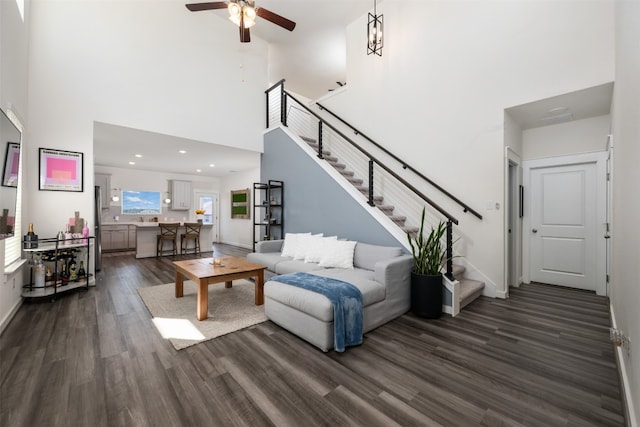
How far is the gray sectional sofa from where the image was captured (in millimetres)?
2318

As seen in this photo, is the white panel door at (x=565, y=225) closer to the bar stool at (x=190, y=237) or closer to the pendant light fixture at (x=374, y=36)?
the pendant light fixture at (x=374, y=36)

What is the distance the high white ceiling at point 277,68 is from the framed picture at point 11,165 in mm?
2046

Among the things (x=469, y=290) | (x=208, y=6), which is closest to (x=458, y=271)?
(x=469, y=290)

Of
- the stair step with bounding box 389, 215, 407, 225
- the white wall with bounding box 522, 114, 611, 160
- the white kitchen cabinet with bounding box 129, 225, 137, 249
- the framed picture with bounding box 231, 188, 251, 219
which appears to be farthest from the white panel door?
the white kitchen cabinet with bounding box 129, 225, 137, 249

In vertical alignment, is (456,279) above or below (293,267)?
below

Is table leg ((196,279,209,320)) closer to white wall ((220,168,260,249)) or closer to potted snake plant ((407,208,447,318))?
potted snake plant ((407,208,447,318))

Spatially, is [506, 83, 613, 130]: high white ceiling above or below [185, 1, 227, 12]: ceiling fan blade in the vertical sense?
below

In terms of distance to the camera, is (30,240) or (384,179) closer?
(30,240)

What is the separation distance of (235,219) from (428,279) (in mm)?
7679

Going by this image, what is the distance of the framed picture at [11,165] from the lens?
216 centimetres

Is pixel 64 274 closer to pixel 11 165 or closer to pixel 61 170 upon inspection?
pixel 61 170

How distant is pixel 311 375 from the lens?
1.93 metres

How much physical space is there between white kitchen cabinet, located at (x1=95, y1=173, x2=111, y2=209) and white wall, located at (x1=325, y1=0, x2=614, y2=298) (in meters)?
7.73

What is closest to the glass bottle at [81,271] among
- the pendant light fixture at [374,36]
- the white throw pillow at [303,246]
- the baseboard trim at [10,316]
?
the baseboard trim at [10,316]
